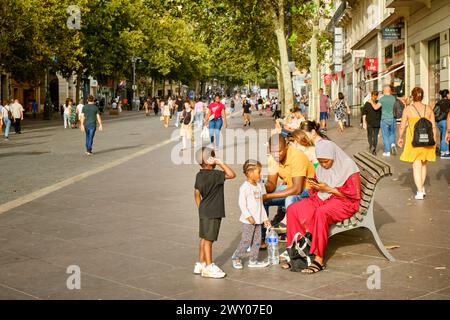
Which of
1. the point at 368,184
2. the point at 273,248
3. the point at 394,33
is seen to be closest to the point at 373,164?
the point at 368,184

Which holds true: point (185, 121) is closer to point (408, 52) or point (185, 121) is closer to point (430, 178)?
point (430, 178)

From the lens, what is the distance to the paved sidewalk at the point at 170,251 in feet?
18.0

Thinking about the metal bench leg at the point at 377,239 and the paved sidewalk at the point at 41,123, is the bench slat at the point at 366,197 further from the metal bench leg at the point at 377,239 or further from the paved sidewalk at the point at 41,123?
the paved sidewalk at the point at 41,123

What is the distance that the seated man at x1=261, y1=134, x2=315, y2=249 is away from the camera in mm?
6973

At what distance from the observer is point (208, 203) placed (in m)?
6.00

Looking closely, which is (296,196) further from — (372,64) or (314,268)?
(372,64)

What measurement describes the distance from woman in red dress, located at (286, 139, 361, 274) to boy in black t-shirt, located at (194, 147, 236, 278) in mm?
843

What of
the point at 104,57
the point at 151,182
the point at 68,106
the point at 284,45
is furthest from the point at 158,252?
the point at 104,57

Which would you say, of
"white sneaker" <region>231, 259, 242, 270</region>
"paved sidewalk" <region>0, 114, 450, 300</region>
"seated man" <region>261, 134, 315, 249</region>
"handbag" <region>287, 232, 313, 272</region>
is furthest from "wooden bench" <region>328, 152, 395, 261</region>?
"white sneaker" <region>231, 259, 242, 270</region>

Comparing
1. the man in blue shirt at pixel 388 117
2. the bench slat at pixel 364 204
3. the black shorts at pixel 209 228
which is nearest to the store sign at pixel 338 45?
the man in blue shirt at pixel 388 117

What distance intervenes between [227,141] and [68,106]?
17.1m

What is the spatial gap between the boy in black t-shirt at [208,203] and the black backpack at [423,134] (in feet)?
16.8

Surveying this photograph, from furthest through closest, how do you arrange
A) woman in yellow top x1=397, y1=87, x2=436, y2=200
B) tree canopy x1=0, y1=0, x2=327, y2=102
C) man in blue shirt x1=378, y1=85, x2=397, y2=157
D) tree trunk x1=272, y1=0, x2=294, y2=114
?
tree canopy x1=0, y1=0, x2=327, y2=102
tree trunk x1=272, y1=0, x2=294, y2=114
man in blue shirt x1=378, y1=85, x2=397, y2=157
woman in yellow top x1=397, y1=87, x2=436, y2=200

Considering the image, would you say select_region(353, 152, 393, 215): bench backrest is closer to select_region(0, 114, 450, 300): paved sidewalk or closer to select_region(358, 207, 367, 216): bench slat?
select_region(358, 207, 367, 216): bench slat
